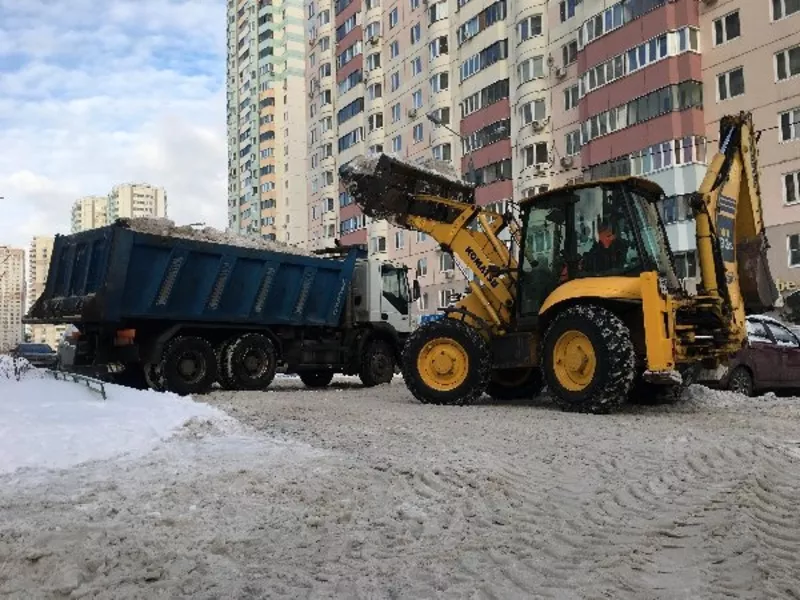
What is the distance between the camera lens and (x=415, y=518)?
443 centimetres

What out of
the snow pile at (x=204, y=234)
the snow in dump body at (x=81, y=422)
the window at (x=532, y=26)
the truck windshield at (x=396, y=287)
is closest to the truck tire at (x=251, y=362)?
the snow pile at (x=204, y=234)

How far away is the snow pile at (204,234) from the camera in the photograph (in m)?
13.3

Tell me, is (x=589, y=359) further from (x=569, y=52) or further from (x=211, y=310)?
(x=569, y=52)

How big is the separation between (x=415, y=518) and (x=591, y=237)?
257 inches

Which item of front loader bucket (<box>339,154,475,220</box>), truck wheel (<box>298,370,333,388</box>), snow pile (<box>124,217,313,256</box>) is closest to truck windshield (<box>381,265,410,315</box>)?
snow pile (<box>124,217,313,256</box>)

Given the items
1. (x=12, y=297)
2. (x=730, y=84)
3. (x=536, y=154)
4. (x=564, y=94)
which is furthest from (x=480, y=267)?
(x=12, y=297)

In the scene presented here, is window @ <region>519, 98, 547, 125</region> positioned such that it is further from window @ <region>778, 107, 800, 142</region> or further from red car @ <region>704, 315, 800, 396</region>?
red car @ <region>704, 315, 800, 396</region>

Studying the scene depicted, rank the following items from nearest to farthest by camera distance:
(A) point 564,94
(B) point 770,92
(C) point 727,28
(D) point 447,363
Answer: (D) point 447,363, (B) point 770,92, (C) point 727,28, (A) point 564,94

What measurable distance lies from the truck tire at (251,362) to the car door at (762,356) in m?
8.58

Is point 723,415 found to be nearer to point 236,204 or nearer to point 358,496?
point 358,496

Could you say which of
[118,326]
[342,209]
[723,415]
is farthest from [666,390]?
[342,209]

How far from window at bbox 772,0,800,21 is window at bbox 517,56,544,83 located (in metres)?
13.0

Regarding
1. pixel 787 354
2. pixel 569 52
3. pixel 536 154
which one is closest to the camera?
pixel 787 354

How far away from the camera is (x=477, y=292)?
11.7 meters
